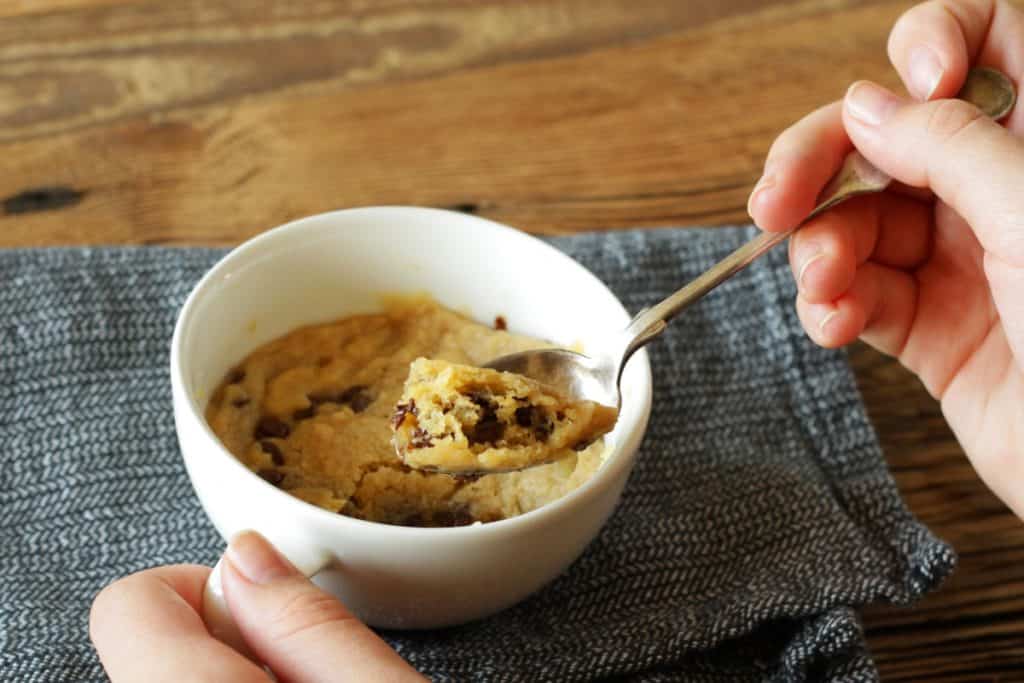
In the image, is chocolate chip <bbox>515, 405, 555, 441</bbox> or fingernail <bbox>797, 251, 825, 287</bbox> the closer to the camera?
chocolate chip <bbox>515, 405, 555, 441</bbox>

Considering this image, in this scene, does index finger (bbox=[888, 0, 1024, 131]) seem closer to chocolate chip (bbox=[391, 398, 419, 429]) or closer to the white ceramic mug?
the white ceramic mug

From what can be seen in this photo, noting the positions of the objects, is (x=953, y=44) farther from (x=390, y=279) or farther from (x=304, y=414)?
(x=304, y=414)

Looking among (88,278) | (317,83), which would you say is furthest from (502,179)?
(88,278)

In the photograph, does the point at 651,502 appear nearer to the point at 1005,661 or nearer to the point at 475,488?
the point at 475,488

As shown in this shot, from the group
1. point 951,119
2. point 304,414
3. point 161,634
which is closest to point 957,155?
point 951,119

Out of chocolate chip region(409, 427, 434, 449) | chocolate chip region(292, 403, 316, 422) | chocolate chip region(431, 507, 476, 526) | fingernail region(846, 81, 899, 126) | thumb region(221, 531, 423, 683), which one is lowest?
chocolate chip region(431, 507, 476, 526)

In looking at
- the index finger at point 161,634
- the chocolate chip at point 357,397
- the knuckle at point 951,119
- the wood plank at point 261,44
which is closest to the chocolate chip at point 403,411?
the chocolate chip at point 357,397

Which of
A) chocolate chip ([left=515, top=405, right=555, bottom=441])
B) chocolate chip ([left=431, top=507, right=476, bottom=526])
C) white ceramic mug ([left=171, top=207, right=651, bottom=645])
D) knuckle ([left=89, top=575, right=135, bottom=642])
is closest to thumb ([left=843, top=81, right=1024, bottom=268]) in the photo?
white ceramic mug ([left=171, top=207, right=651, bottom=645])
